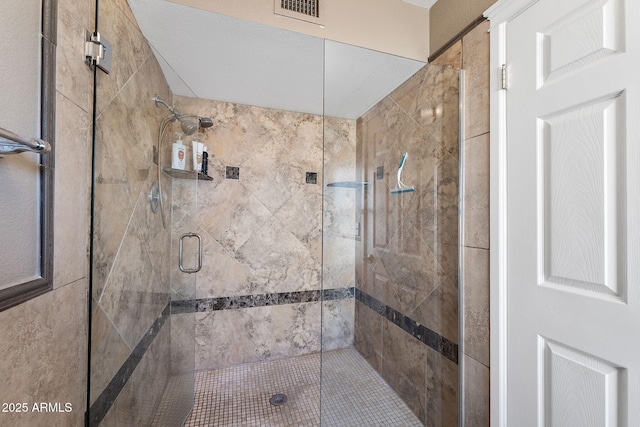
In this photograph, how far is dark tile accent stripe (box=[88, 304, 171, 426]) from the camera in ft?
3.14

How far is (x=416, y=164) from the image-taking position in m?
1.52

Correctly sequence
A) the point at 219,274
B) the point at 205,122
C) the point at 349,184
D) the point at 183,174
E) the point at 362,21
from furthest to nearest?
the point at 219,274 → the point at 205,122 → the point at 183,174 → the point at 349,184 → the point at 362,21

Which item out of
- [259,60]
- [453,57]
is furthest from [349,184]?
[259,60]

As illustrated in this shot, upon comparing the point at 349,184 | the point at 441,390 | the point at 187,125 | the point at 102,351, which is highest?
the point at 187,125

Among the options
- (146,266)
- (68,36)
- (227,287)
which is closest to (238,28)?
(68,36)

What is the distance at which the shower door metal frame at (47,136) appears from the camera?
697 mm

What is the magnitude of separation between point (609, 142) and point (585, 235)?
0.96ft

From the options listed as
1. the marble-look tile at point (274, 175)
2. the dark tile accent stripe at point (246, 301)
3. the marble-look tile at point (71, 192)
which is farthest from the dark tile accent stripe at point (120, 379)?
the marble-look tile at point (274, 175)

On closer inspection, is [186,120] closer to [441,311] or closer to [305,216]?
[305,216]

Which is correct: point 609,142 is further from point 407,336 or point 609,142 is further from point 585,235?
point 407,336

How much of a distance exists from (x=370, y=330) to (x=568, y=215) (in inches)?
46.3

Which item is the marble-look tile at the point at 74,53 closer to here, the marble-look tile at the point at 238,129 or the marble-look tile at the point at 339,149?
the marble-look tile at the point at 339,149

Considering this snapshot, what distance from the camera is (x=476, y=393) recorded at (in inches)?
47.4

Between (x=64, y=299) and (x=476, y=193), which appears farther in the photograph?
(x=476, y=193)
